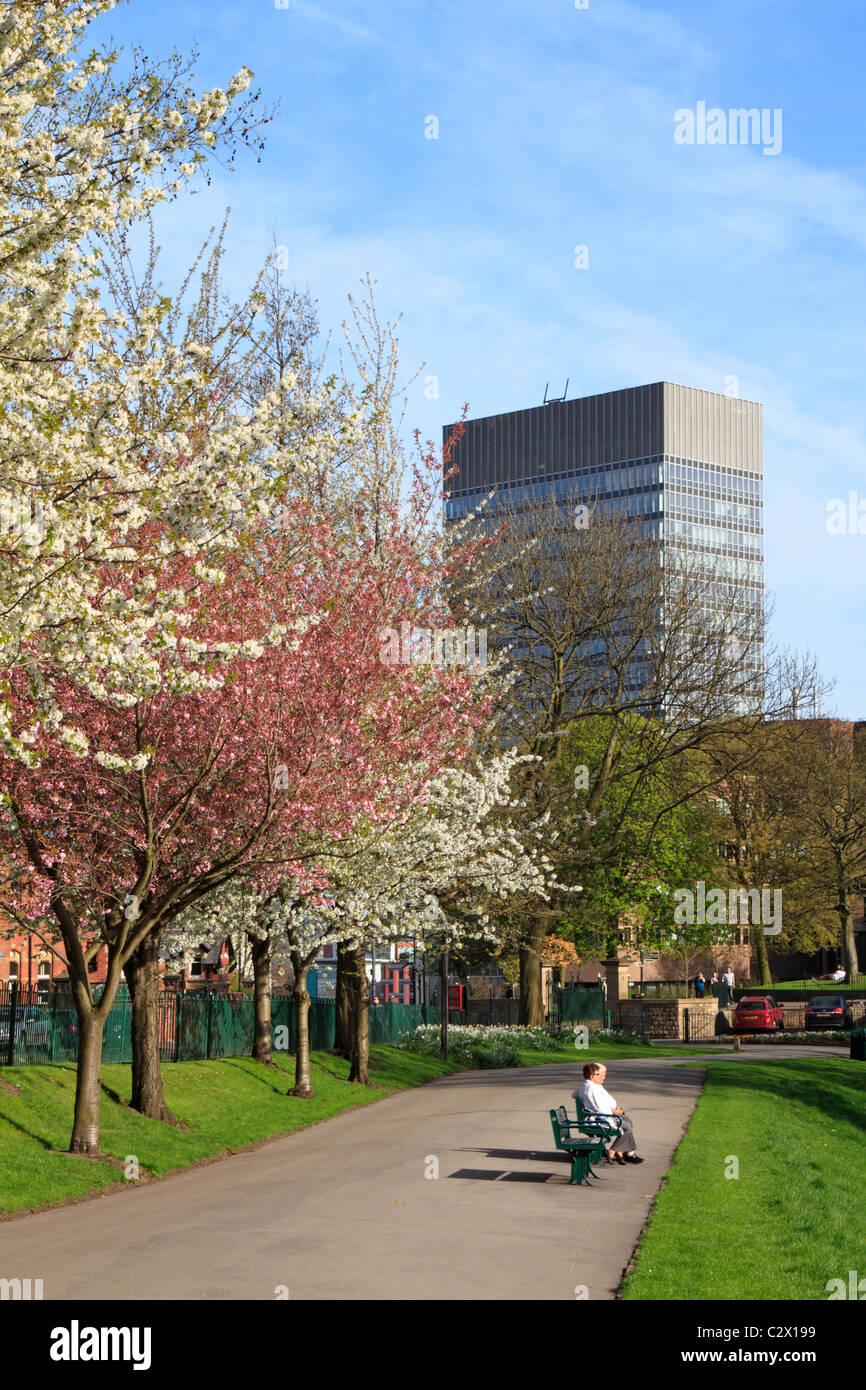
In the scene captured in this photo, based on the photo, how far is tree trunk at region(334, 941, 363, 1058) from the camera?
30562 millimetres

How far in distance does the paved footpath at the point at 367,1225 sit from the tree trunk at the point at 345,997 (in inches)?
360

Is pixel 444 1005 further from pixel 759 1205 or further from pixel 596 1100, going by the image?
pixel 759 1205

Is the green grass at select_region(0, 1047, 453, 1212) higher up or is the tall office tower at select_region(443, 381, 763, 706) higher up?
the tall office tower at select_region(443, 381, 763, 706)

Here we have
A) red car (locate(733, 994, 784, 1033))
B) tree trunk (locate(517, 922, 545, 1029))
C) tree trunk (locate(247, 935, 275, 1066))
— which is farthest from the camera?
red car (locate(733, 994, 784, 1033))

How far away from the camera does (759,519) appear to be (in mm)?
133375

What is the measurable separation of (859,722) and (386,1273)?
94.0 meters

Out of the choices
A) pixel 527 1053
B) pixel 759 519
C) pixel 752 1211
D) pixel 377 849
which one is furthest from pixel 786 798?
pixel 759 519

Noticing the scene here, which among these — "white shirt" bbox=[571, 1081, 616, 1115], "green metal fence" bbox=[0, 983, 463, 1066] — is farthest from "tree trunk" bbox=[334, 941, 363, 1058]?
"white shirt" bbox=[571, 1081, 616, 1115]

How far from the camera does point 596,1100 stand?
17078 mm

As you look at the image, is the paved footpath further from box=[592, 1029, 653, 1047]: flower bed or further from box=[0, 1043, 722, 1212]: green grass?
box=[592, 1029, 653, 1047]: flower bed

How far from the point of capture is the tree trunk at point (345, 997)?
30562 millimetres

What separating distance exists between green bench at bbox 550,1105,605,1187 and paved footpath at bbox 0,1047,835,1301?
0.22 meters

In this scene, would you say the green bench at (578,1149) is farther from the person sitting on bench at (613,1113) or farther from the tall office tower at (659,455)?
the tall office tower at (659,455)

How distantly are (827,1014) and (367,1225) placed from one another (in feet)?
151
